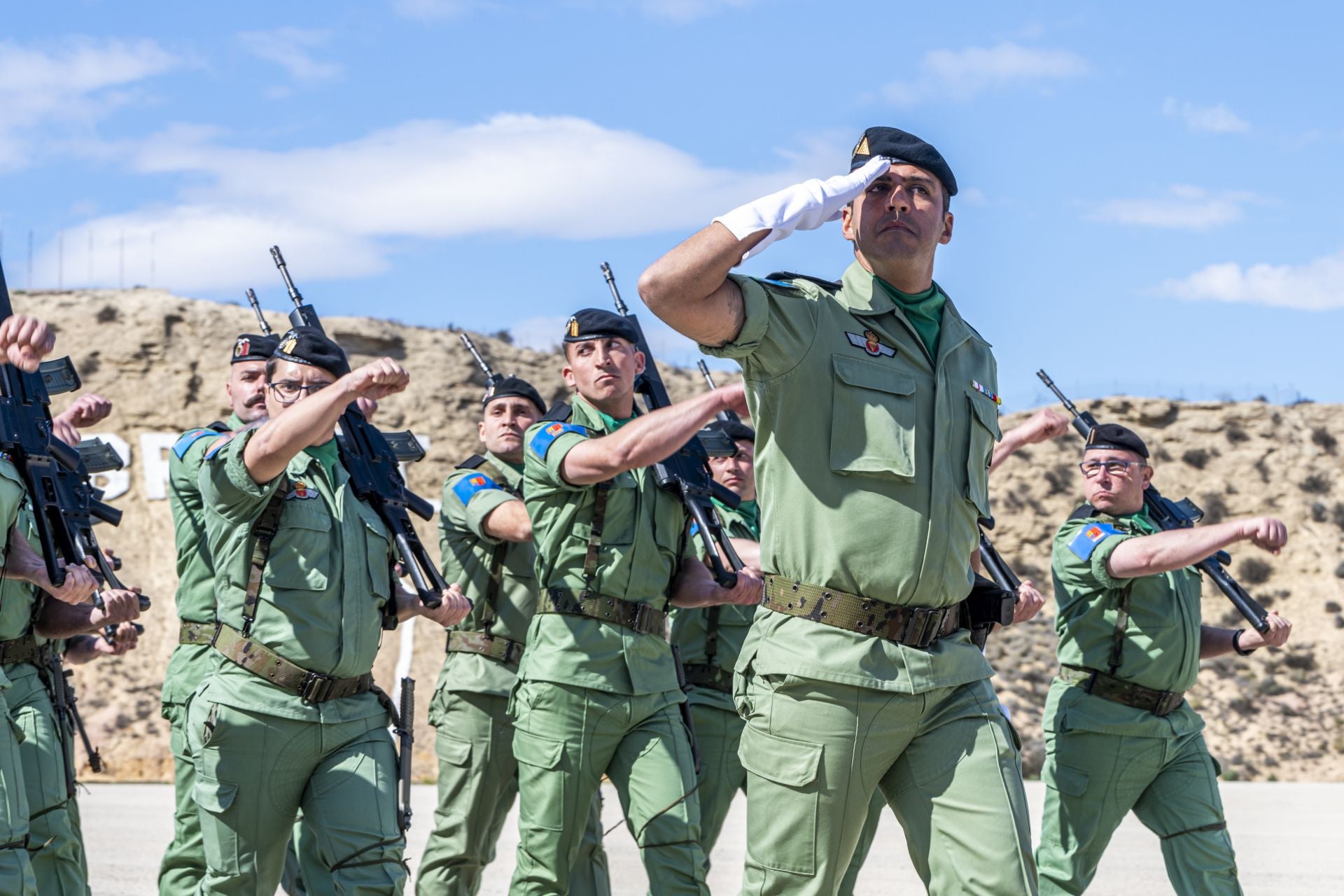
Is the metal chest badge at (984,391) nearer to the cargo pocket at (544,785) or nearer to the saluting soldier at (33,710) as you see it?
the cargo pocket at (544,785)

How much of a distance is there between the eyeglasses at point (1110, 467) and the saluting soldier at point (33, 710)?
428 cm

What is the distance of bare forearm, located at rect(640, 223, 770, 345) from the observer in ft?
12.5

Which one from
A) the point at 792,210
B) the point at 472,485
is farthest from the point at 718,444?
the point at 792,210

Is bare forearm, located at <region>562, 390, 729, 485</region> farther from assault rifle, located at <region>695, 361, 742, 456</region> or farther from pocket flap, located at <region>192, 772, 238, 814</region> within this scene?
assault rifle, located at <region>695, 361, 742, 456</region>

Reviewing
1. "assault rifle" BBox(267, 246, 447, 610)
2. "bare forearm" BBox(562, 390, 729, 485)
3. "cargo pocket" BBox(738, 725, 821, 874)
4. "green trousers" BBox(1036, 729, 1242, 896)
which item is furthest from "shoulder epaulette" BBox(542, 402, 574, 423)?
"green trousers" BBox(1036, 729, 1242, 896)

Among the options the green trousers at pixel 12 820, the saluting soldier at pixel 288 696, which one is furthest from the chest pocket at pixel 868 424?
the green trousers at pixel 12 820

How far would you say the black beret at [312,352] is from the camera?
221 inches

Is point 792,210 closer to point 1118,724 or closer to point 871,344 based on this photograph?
point 871,344

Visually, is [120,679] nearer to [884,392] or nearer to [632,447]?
[632,447]

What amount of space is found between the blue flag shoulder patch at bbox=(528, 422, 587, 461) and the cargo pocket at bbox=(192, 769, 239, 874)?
1.75m

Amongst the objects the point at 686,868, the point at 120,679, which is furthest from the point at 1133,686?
the point at 120,679

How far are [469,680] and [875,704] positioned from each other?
3.47 metres

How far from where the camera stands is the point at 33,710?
657 cm

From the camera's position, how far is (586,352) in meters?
6.76
